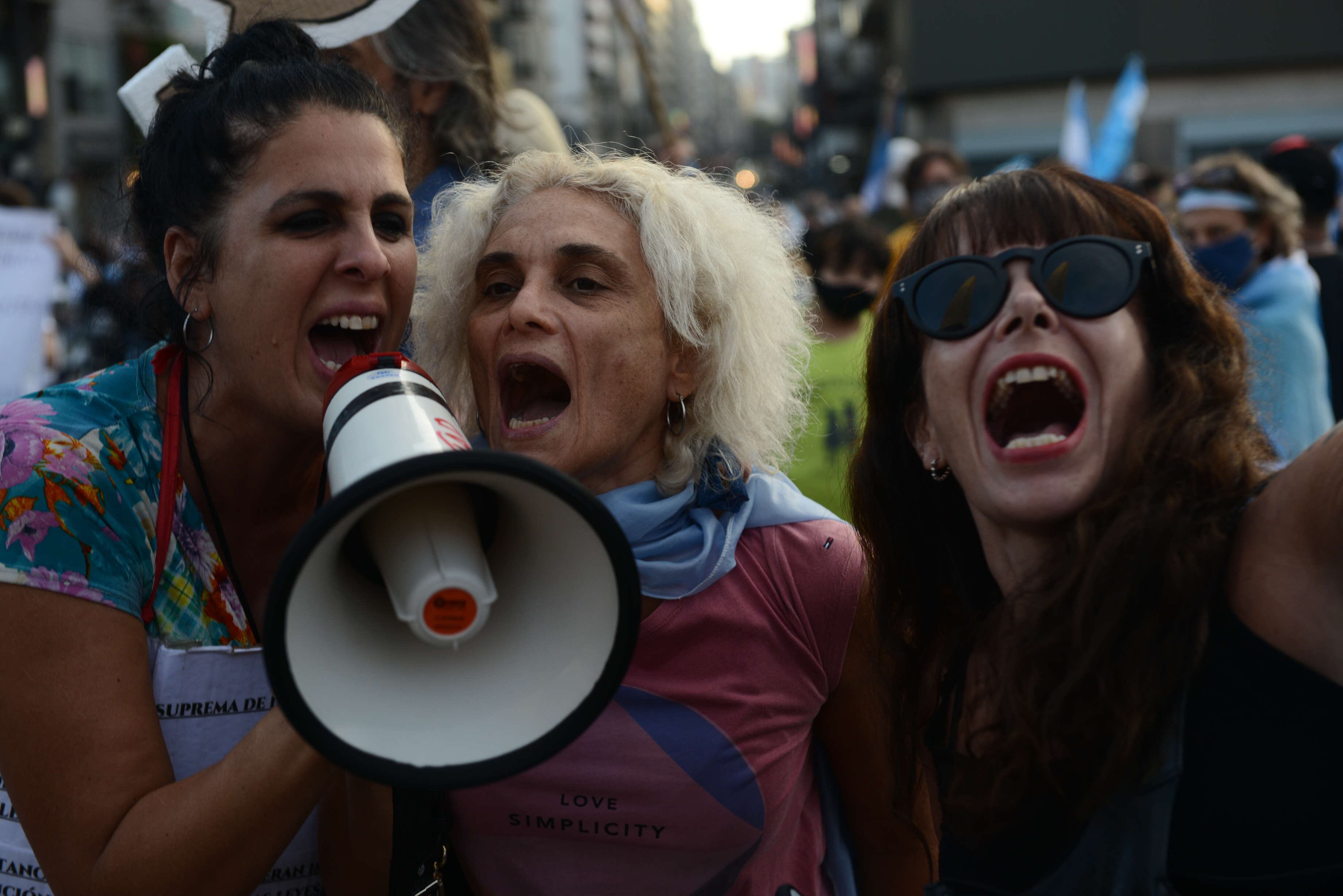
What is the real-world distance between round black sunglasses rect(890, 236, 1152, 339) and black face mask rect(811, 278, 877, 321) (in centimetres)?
327

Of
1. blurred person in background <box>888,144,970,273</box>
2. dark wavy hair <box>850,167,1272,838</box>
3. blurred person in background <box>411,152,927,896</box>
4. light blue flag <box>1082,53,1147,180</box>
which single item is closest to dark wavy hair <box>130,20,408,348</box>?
blurred person in background <box>411,152,927,896</box>

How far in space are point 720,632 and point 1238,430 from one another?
3.24ft

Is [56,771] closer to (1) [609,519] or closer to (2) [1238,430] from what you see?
(1) [609,519]

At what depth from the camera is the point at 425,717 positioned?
153 centimetres

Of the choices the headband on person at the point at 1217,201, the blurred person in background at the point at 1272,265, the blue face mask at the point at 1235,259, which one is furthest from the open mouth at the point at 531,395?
the headband on person at the point at 1217,201

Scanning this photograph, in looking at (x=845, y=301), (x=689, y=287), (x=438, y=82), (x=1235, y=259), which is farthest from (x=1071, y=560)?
(x=1235, y=259)

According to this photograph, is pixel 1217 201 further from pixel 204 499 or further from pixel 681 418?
pixel 204 499

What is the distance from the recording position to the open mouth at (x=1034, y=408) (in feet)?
5.72

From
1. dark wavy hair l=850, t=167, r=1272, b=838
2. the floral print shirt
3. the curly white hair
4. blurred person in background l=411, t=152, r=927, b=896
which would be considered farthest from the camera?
the curly white hair

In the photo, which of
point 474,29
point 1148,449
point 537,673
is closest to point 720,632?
point 537,673

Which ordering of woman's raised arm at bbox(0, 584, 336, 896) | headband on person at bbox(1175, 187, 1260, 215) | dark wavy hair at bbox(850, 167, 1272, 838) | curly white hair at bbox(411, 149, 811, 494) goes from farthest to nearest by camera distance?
headband on person at bbox(1175, 187, 1260, 215), curly white hair at bbox(411, 149, 811, 494), woman's raised arm at bbox(0, 584, 336, 896), dark wavy hair at bbox(850, 167, 1272, 838)

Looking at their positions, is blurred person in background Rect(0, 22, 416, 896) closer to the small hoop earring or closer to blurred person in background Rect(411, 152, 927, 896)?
blurred person in background Rect(411, 152, 927, 896)

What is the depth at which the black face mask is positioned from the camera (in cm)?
511

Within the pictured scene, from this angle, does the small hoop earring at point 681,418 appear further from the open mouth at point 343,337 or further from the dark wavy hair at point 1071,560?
the open mouth at point 343,337
